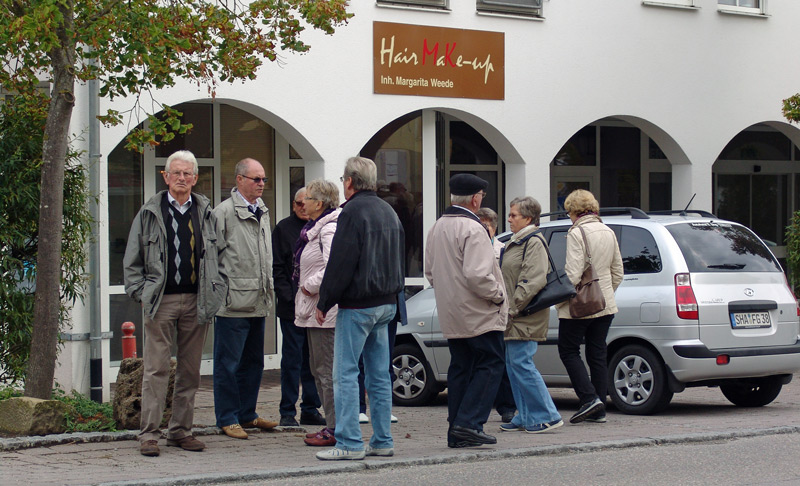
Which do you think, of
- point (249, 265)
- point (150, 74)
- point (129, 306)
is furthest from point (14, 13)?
point (129, 306)

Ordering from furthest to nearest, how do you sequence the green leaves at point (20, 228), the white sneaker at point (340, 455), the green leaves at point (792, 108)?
the green leaves at point (792, 108) → the green leaves at point (20, 228) → the white sneaker at point (340, 455)

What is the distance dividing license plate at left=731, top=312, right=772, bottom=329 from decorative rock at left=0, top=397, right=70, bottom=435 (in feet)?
18.3

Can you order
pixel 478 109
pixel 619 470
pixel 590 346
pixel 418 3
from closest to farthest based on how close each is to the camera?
pixel 619 470, pixel 590 346, pixel 418 3, pixel 478 109

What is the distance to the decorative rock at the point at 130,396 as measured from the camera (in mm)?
9312

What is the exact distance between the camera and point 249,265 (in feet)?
29.8

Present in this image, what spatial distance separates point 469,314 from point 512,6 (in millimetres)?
7748

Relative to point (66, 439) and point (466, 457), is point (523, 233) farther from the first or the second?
point (66, 439)

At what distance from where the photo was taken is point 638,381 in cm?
1081

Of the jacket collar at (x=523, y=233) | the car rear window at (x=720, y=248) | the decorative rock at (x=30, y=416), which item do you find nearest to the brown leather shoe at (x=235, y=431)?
the decorative rock at (x=30, y=416)

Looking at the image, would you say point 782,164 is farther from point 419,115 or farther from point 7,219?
point 7,219

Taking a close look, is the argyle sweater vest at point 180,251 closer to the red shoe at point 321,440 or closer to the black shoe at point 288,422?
the red shoe at point 321,440

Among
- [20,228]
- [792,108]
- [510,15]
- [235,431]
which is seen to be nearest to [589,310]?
[235,431]

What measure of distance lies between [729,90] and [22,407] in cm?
1125

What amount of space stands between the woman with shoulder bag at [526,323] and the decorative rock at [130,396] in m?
2.58
